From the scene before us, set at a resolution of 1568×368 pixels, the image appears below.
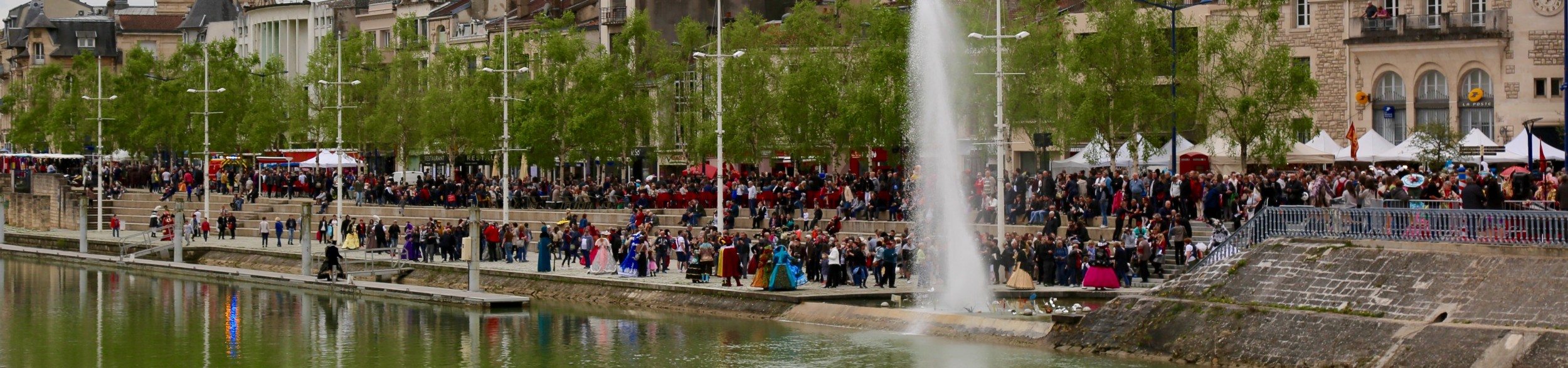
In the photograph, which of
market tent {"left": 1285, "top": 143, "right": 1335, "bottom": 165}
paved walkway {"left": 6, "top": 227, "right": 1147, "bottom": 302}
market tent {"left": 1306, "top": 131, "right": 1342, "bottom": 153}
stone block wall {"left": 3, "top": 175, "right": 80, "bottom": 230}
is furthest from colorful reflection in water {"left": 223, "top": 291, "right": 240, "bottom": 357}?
stone block wall {"left": 3, "top": 175, "right": 80, "bottom": 230}

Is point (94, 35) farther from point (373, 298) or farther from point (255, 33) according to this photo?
point (373, 298)

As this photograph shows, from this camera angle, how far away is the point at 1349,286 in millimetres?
32438

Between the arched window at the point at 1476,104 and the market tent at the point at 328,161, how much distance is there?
4195cm

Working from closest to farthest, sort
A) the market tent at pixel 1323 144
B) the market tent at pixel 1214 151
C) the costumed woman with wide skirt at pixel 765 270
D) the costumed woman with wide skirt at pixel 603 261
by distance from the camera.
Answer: the costumed woman with wide skirt at pixel 765 270 → the costumed woman with wide skirt at pixel 603 261 → the market tent at pixel 1214 151 → the market tent at pixel 1323 144

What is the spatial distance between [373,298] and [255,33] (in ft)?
252

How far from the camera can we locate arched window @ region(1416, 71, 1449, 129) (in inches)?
2623

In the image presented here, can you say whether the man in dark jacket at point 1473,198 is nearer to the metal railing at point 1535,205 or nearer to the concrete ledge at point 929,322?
the metal railing at point 1535,205

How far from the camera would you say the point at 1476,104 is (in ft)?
216

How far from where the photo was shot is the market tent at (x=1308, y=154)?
55250 millimetres

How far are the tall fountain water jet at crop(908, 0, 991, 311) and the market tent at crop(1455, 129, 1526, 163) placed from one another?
18156 millimetres

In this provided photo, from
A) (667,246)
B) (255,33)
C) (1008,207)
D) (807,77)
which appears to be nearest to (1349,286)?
(1008,207)

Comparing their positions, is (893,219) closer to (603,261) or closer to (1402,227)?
(603,261)

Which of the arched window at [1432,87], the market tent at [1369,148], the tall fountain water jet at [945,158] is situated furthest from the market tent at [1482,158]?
the tall fountain water jet at [945,158]

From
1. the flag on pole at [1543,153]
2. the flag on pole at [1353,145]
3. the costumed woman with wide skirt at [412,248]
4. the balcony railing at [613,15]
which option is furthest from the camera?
the balcony railing at [613,15]
